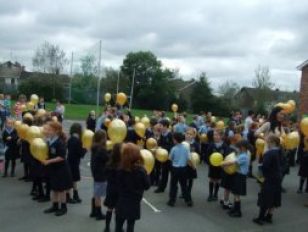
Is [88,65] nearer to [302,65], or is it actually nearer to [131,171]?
[302,65]

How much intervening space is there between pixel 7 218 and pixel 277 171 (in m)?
4.75

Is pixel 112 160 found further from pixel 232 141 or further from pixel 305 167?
pixel 305 167

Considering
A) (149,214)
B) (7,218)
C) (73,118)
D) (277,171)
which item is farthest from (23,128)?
(73,118)

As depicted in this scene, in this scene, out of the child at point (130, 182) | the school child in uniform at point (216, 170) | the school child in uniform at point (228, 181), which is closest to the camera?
the child at point (130, 182)

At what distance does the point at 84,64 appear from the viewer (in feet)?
116

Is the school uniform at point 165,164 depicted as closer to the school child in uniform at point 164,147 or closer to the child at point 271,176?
the school child in uniform at point 164,147

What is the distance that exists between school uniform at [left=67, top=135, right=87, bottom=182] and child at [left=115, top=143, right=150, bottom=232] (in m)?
2.78

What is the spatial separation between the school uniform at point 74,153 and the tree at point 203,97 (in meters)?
49.7

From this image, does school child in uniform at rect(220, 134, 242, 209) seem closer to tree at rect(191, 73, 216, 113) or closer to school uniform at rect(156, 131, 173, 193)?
school uniform at rect(156, 131, 173, 193)

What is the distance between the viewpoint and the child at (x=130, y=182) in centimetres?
581

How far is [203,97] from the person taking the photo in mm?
58656

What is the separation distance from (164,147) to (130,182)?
4775mm

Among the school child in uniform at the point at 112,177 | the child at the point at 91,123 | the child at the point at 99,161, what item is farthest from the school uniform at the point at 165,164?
the child at the point at 91,123

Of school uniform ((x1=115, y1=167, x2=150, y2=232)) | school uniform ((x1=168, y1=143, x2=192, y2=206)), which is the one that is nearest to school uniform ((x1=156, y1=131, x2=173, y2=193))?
school uniform ((x1=168, y1=143, x2=192, y2=206))
